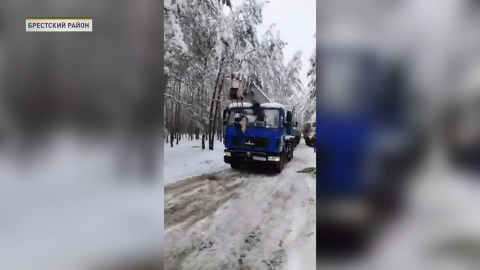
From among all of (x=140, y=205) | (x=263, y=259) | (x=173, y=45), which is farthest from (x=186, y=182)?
(x=173, y=45)

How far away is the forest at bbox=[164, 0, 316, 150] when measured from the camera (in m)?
1.53

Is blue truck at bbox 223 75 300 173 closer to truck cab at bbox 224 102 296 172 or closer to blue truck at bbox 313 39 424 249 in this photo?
truck cab at bbox 224 102 296 172

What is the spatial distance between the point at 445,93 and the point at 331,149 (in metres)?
0.71

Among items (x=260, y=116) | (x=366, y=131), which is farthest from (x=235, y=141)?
(x=366, y=131)

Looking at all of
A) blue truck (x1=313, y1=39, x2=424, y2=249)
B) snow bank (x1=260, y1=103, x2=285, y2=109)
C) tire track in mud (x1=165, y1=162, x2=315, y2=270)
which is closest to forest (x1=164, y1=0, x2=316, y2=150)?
snow bank (x1=260, y1=103, x2=285, y2=109)

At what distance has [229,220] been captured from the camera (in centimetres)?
152

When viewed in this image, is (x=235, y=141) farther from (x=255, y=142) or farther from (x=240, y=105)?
(x=240, y=105)

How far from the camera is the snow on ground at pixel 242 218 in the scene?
1.48m

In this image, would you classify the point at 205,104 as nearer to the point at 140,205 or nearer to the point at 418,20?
the point at 140,205

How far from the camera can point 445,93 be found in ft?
4.78

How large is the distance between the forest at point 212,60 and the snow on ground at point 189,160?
34 millimetres

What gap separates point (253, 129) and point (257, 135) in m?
0.04

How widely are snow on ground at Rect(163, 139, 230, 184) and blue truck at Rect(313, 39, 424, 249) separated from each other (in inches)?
23.6

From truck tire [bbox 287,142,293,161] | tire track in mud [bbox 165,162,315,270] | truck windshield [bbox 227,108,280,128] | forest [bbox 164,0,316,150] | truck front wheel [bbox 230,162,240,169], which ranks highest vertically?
forest [bbox 164,0,316,150]
